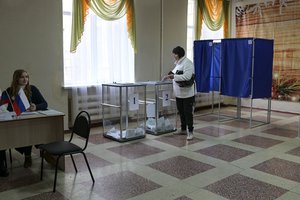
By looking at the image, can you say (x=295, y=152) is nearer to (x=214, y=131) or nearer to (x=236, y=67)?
(x=214, y=131)

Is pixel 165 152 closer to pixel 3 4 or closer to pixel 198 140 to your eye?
pixel 198 140

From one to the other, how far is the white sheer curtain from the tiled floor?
84 centimetres

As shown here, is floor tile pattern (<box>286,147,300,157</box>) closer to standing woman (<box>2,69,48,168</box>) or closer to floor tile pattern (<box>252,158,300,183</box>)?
floor tile pattern (<box>252,158,300,183</box>)

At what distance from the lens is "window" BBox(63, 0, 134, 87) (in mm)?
5379

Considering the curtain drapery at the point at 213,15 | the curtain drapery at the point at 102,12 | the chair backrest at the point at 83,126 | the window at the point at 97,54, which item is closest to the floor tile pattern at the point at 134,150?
the chair backrest at the point at 83,126

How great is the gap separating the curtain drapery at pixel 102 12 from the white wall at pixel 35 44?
247mm

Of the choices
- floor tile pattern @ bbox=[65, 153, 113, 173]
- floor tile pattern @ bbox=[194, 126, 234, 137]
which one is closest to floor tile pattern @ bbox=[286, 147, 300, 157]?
floor tile pattern @ bbox=[194, 126, 234, 137]

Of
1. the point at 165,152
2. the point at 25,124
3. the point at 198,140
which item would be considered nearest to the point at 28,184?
the point at 25,124

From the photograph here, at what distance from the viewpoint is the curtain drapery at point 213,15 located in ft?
24.3

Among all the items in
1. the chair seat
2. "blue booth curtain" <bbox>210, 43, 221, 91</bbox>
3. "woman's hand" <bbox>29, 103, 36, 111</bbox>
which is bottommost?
the chair seat

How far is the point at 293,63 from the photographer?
24.2 ft

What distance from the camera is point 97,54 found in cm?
566

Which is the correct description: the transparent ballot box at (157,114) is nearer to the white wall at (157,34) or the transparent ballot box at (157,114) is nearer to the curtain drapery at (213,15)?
the white wall at (157,34)

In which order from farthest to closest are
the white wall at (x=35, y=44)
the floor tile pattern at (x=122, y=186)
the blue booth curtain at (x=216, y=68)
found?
the blue booth curtain at (x=216, y=68)
the white wall at (x=35, y=44)
the floor tile pattern at (x=122, y=186)
